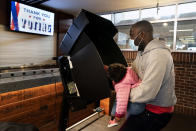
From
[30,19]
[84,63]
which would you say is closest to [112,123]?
[84,63]

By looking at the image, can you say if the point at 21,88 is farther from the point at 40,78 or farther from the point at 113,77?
the point at 113,77

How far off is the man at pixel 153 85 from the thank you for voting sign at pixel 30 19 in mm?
2880

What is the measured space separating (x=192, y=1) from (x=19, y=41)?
4.07m

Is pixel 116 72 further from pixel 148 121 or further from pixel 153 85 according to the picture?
pixel 148 121

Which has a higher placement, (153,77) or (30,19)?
(30,19)

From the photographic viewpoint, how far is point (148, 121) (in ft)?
3.44

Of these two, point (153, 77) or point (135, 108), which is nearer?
point (153, 77)

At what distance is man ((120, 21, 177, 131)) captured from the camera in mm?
924

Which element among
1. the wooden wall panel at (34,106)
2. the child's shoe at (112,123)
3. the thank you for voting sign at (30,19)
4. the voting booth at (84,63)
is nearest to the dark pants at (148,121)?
the voting booth at (84,63)

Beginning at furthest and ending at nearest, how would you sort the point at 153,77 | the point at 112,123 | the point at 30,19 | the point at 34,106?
the point at 30,19, the point at 112,123, the point at 34,106, the point at 153,77

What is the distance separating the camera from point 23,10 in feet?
10.4

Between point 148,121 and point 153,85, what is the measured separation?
0.31 meters

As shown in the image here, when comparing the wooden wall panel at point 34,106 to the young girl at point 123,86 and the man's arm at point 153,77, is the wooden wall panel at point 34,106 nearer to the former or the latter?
the young girl at point 123,86

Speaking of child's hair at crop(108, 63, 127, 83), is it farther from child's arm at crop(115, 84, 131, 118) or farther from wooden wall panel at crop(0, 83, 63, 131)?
wooden wall panel at crop(0, 83, 63, 131)
